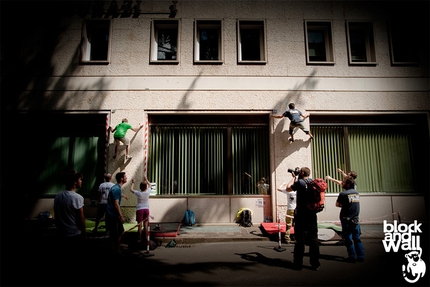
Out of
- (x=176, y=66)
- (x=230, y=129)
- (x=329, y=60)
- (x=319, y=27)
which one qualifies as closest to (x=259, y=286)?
(x=230, y=129)

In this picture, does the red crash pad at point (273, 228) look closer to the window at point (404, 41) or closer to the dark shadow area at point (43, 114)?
the dark shadow area at point (43, 114)

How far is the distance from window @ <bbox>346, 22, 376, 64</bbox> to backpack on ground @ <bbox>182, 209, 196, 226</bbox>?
29.5 feet

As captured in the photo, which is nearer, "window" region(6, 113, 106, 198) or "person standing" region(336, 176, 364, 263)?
"person standing" region(336, 176, 364, 263)

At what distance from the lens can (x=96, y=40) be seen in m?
10.4

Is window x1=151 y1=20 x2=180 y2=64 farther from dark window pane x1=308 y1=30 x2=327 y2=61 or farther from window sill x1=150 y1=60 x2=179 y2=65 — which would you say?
dark window pane x1=308 y1=30 x2=327 y2=61

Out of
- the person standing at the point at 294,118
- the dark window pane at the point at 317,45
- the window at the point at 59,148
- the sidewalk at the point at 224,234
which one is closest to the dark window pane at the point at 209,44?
the person standing at the point at 294,118

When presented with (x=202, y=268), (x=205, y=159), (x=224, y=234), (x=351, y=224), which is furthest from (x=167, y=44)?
(x=351, y=224)

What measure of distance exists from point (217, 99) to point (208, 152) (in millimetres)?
2134

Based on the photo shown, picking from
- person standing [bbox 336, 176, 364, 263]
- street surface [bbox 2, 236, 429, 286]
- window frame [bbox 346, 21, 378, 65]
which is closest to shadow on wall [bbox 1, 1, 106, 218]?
street surface [bbox 2, 236, 429, 286]

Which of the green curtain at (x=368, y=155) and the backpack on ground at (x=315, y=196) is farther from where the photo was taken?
the green curtain at (x=368, y=155)

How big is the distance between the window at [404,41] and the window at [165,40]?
29.7 feet

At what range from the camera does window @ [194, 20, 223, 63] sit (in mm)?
10188

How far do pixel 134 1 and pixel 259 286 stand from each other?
1106cm

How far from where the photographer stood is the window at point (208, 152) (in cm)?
973
